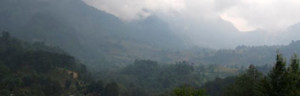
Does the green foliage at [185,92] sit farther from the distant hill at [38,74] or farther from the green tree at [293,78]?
the distant hill at [38,74]

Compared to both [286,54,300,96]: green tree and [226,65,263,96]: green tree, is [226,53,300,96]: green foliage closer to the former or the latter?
[286,54,300,96]: green tree

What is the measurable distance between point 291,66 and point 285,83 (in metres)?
2.18

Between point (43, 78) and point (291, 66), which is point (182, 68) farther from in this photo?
point (291, 66)

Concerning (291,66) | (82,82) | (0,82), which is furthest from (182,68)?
(291,66)

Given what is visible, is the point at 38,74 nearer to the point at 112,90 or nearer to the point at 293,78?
the point at 112,90

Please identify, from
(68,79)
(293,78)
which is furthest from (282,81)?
(68,79)

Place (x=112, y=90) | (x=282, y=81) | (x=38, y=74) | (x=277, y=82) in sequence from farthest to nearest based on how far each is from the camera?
(x=38, y=74) < (x=112, y=90) < (x=277, y=82) < (x=282, y=81)

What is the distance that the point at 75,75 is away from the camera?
116 metres

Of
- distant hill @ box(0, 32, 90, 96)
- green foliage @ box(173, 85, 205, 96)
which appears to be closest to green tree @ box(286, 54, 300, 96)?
Result: green foliage @ box(173, 85, 205, 96)

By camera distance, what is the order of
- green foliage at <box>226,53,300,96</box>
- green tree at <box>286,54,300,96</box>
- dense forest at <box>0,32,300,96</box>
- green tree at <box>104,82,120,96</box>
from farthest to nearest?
1. green tree at <box>104,82,120,96</box>
2. dense forest at <box>0,32,300,96</box>
3. green foliage at <box>226,53,300,96</box>
4. green tree at <box>286,54,300,96</box>

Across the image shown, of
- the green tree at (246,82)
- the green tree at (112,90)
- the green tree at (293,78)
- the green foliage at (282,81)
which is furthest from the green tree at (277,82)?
the green tree at (112,90)

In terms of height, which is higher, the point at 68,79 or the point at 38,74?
the point at 38,74

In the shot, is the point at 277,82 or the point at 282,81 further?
the point at 277,82

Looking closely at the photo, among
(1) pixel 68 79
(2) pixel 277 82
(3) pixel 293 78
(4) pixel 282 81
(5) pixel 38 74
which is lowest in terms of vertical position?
(1) pixel 68 79
